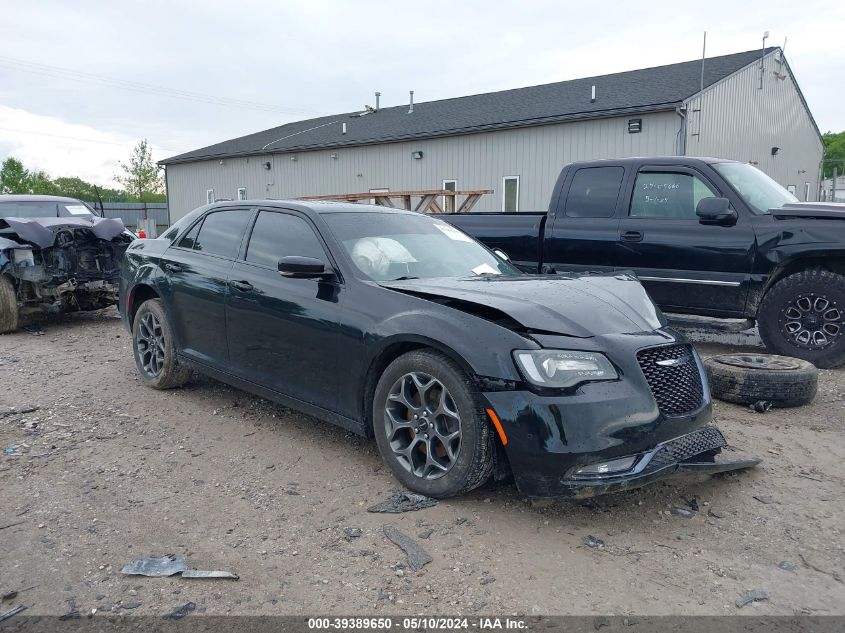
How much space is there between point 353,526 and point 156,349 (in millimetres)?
2995

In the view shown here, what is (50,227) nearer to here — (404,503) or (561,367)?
(404,503)

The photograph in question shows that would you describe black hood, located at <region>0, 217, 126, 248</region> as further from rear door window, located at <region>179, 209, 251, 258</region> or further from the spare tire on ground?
the spare tire on ground

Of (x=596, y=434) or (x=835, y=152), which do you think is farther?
(x=835, y=152)

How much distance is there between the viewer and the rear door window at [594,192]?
6875 millimetres

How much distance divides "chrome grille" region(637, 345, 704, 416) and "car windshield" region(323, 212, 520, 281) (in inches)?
52.2

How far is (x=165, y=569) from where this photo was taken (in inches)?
108

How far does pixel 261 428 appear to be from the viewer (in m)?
4.54

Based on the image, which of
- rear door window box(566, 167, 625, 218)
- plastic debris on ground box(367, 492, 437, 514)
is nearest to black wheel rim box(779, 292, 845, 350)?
rear door window box(566, 167, 625, 218)

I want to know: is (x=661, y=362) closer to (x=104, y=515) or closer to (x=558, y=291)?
(x=558, y=291)

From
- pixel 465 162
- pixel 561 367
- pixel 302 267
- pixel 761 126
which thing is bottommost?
pixel 561 367

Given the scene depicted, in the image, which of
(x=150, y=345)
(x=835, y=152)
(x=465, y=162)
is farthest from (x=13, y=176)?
(x=835, y=152)

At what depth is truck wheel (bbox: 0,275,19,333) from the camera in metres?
8.01

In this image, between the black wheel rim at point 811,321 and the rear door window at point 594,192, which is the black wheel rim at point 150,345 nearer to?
the rear door window at point 594,192

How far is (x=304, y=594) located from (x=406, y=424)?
105cm
